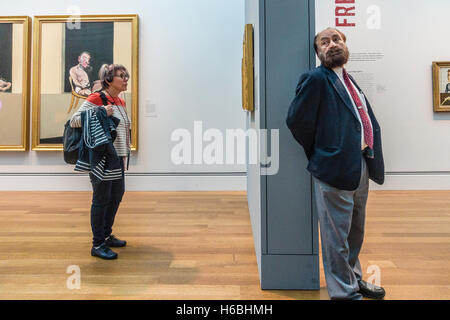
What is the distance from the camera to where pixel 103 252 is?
8.44ft

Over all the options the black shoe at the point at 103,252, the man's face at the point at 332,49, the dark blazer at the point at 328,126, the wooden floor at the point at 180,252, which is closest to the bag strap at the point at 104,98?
the black shoe at the point at 103,252

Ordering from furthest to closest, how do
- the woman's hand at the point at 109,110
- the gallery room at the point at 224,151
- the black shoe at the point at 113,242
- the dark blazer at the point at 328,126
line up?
1. the black shoe at the point at 113,242
2. the woman's hand at the point at 109,110
3. the gallery room at the point at 224,151
4. the dark blazer at the point at 328,126

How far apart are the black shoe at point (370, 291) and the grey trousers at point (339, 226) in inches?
4.4

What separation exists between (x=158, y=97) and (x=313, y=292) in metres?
5.02

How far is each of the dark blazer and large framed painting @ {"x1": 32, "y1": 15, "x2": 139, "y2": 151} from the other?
478 centimetres

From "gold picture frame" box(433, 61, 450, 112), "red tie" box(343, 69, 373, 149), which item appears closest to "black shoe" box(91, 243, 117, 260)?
"red tie" box(343, 69, 373, 149)

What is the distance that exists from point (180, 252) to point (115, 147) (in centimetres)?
112

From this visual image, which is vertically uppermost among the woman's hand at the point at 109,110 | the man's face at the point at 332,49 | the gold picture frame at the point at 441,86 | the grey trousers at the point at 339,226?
the gold picture frame at the point at 441,86

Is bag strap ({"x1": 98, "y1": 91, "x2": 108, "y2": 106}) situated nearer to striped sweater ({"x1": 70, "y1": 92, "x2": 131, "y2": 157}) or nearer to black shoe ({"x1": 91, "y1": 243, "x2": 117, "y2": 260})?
striped sweater ({"x1": 70, "y1": 92, "x2": 131, "y2": 157})

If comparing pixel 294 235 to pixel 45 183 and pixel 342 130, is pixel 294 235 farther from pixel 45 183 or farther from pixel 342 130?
pixel 45 183

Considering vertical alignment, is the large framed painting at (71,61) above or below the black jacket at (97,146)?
above

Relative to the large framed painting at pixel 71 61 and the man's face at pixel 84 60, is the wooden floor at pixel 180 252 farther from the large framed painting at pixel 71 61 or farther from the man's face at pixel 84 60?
the man's face at pixel 84 60

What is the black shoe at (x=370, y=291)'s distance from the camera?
1.86 meters

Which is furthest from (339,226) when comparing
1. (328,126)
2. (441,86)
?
(441,86)
